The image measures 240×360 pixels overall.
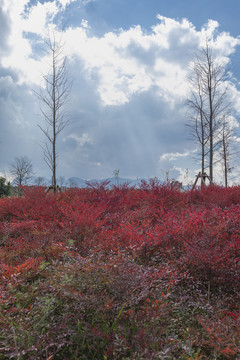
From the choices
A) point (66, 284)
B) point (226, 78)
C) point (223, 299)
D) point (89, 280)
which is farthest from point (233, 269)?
point (226, 78)

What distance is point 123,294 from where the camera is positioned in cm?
204

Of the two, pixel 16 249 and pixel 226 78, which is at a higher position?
pixel 226 78

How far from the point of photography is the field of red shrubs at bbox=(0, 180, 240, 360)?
179cm

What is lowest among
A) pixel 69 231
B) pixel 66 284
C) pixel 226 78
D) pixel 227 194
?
pixel 66 284

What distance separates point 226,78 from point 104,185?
34.2 ft

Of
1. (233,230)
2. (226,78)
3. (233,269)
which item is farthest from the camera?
(226,78)

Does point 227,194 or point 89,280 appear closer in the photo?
point 89,280

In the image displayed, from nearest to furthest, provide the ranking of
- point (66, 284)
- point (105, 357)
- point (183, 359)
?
1. point (105, 357)
2. point (183, 359)
3. point (66, 284)

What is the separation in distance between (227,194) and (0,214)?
16.0 ft

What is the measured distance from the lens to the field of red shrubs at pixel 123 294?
1795mm

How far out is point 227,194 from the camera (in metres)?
5.91

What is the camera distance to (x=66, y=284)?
2.14 m

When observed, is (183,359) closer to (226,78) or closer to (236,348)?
(236,348)

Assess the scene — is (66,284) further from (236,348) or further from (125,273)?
(236,348)
